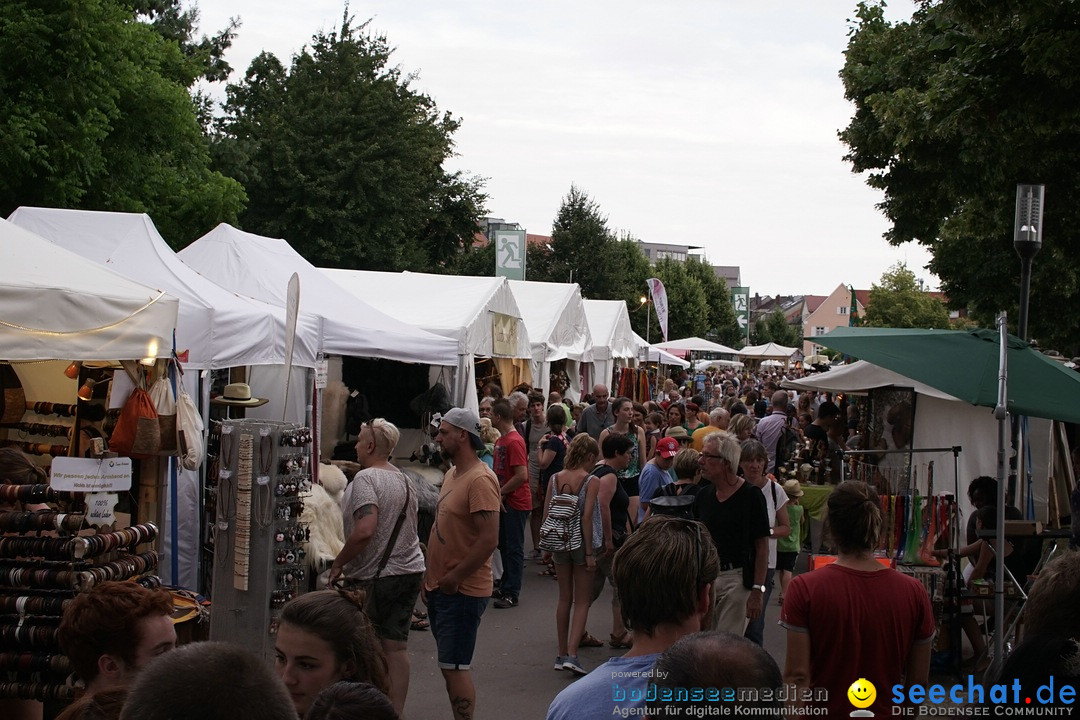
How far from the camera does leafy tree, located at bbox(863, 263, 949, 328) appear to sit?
218ft

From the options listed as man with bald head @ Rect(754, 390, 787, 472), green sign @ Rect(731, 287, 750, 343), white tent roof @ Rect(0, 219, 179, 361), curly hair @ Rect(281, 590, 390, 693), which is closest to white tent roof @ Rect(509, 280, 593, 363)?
man with bald head @ Rect(754, 390, 787, 472)

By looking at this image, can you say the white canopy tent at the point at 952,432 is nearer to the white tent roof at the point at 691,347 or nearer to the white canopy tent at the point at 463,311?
the white canopy tent at the point at 463,311

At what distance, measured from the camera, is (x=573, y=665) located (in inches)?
278

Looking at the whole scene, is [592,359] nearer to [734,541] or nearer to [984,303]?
[984,303]

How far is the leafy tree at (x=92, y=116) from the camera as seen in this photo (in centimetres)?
1828

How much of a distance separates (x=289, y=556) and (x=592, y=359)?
1722 centimetres

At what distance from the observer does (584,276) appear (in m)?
53.8

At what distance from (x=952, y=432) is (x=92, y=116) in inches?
648

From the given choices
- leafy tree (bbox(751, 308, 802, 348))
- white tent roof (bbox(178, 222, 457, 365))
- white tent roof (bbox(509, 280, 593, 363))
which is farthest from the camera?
leafy tree (bbox(751, 308, 802, 348))

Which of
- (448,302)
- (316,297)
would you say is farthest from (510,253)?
(316,297)

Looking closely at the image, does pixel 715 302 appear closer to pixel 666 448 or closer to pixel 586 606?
pixel 666 448

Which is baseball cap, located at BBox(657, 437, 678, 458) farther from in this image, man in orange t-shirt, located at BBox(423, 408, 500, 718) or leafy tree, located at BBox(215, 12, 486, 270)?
leafy tree, located at BBox(215, 12, 486, 270)

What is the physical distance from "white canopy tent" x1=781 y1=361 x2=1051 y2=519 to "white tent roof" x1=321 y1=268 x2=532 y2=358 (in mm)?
5076

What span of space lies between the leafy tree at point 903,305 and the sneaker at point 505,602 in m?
59.1
